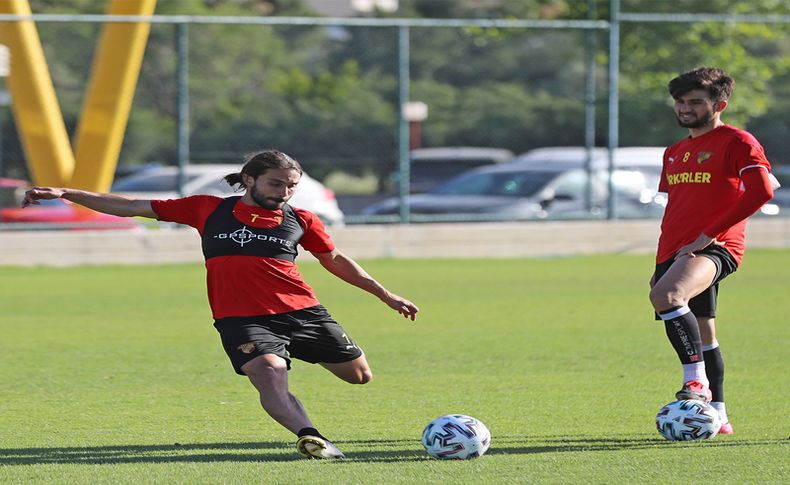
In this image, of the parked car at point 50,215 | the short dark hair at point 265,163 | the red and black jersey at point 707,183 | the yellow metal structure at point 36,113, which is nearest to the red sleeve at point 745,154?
the red and black jersey at point 707,183

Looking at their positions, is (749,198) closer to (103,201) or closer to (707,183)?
(707,183)

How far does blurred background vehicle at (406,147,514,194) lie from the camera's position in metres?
27.7

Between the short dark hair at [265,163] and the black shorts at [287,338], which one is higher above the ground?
the short dark hair at [265,163]

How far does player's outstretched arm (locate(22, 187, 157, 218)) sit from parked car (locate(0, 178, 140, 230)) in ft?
37.2

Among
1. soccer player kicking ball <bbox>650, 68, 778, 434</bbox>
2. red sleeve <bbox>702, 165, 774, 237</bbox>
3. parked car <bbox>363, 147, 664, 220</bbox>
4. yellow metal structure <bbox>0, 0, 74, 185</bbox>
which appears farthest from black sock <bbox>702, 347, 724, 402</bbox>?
yellow metal structure <bbox>0, 0, 74, 185</bbox>

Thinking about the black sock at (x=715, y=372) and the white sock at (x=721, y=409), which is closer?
the white sock at (x=721, y=409)

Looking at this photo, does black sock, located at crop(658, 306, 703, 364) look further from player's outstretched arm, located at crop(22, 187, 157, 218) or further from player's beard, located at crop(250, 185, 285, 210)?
player's outstretched arm, located at crop(22, 187, 157, 218)

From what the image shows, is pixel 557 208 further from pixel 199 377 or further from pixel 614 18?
pixel 199 377

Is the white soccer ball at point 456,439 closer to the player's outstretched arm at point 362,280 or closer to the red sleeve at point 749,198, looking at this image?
the player's outstretched arm at point 362,280

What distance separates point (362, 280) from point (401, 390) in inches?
74.5

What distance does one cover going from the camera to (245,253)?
6.50 metres

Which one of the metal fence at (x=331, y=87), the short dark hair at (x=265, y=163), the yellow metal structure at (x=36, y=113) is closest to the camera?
the short dark hair at (x=265, y=163)

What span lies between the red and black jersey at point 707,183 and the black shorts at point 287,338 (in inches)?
70.1

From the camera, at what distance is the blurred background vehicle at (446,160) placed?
27734 millimetres
